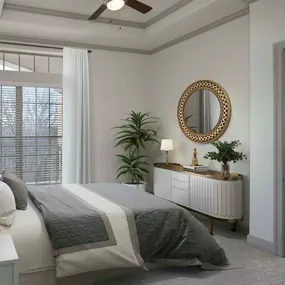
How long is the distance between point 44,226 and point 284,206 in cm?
232

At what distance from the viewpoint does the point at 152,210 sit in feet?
9.85

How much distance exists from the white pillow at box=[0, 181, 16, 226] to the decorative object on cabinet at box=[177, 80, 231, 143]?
2819mm

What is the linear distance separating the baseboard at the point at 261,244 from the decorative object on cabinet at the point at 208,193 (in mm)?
301

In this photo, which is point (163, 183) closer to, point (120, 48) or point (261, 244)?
point (261, 244)

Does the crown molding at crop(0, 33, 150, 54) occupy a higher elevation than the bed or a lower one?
higher

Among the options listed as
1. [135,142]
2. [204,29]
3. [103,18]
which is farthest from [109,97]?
[204,29]

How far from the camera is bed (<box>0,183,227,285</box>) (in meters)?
2.56

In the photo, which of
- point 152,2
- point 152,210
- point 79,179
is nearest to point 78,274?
point 152,210

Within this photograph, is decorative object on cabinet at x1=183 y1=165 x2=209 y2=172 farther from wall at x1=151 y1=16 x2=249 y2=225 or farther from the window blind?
the window blind

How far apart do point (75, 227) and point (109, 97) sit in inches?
146

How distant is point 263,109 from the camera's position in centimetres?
368

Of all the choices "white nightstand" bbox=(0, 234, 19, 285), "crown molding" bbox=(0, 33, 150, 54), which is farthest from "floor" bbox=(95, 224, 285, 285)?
"crown molding" bbox=(0, 33, 150, 54)

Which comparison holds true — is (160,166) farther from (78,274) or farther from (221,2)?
(78,274)

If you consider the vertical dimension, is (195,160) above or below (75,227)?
above
